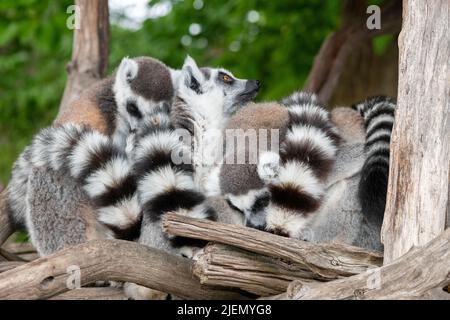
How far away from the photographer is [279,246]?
11.0 ft

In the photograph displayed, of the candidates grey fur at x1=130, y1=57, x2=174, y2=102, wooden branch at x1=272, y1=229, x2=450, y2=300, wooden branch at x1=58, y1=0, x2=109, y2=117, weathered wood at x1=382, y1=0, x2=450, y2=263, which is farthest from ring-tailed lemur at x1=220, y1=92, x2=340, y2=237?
wooden branch at x1=58, y1=0, x2=109, y2=117

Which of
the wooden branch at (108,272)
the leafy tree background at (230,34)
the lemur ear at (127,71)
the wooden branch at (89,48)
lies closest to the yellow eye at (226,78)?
the lemur ear at (127,71)

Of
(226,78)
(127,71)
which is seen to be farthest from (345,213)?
(127,71)

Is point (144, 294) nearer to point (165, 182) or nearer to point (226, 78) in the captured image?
point (165, 182)

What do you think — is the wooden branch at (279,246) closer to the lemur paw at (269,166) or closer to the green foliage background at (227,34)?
the lemur paw at (269,166)

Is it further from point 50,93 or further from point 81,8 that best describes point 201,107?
point 50,93

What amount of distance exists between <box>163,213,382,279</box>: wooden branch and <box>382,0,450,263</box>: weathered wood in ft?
0.70

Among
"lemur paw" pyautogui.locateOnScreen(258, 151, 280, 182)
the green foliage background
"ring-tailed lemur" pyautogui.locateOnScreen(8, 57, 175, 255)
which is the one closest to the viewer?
"lemur paw" pyautogui.locateOnScreen(258, 151, 280, 182)

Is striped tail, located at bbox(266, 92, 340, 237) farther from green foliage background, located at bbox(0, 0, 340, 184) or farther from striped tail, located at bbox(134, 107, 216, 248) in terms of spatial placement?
green foliage background, located at bbox(0, 0, 340, 184)

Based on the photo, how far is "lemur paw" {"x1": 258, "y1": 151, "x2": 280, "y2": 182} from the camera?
3830 mm

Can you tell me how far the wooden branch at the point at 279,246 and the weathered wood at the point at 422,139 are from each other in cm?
21

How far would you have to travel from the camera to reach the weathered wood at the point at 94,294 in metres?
4.18
